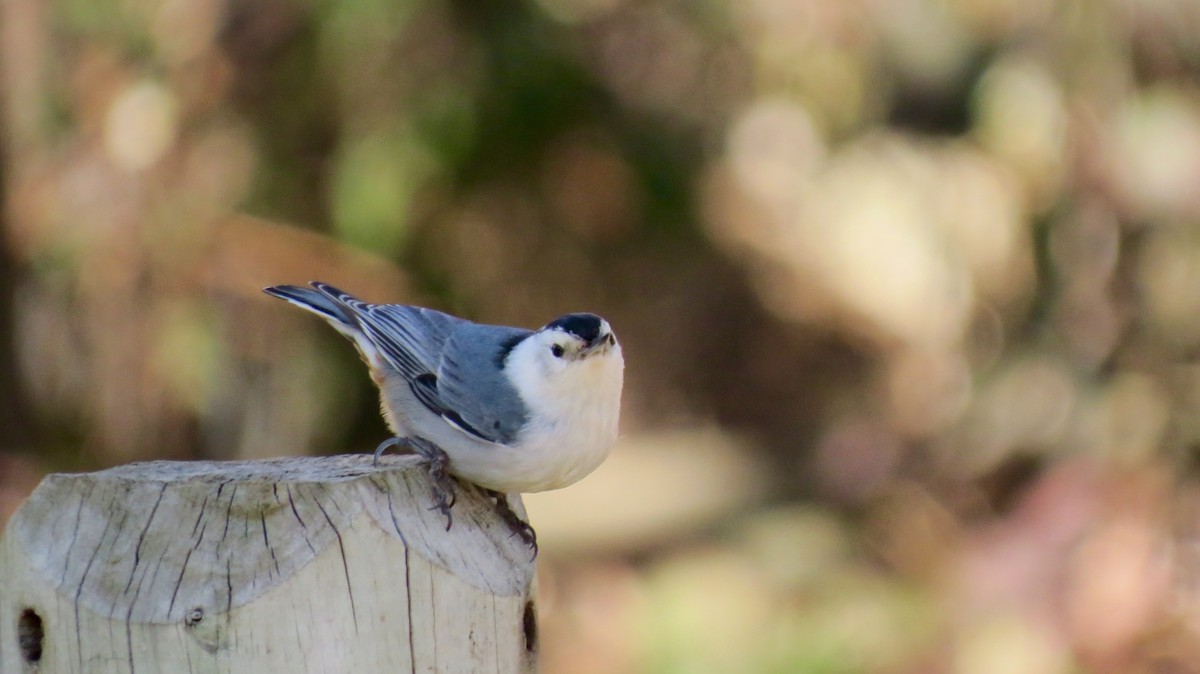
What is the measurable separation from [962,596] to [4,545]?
4.04m

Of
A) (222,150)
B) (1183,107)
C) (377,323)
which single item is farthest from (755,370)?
(377,323)

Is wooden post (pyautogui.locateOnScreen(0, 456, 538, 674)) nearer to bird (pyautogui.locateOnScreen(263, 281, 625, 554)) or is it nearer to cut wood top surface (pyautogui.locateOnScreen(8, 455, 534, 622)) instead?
cut wood top surface (pyautogui.locateOnScreen(8, 455, 534, 622))

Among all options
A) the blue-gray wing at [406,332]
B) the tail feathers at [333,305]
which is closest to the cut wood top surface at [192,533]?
the blue-gray wing at [406,332]

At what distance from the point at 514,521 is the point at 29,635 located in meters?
0.77

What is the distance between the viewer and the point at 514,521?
2.02 m

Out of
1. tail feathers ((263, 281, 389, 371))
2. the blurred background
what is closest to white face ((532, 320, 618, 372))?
tail feathers ((263, 281, 389, 371))

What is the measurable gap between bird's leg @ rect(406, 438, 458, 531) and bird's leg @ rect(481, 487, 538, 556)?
0.32 ft

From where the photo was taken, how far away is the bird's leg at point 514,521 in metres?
1.89

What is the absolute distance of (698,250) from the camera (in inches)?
240

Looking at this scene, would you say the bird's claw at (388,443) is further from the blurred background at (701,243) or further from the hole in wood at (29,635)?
the blurred background at (701,243)

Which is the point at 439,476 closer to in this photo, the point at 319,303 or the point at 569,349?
the point at 569,349

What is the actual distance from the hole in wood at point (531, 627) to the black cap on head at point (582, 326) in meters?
0.75

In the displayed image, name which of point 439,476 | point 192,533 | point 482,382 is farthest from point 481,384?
point 192,533

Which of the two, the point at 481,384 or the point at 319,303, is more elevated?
the point at 319,303
